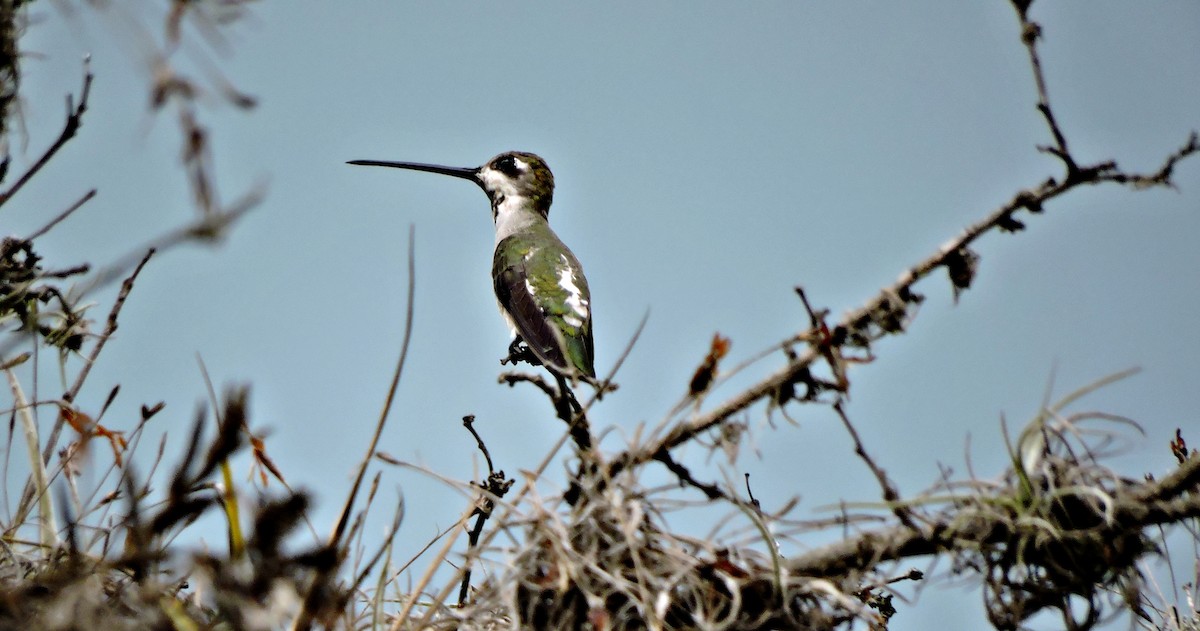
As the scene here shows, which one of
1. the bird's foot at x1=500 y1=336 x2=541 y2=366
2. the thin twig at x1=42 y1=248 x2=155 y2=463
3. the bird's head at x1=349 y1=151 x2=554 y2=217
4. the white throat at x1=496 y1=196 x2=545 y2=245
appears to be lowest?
the thin twig at x1=42 y1=248 x2=155 y2=463

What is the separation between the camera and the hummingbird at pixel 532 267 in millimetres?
7555

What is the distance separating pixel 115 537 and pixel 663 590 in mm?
1269

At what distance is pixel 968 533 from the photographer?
6.88 ft

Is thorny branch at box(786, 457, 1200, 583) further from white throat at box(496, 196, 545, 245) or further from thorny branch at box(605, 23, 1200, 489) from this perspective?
white throat at box(496, 196, 545, 245)

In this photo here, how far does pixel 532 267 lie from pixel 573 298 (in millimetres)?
449

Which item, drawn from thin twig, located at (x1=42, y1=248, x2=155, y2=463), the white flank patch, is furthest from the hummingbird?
thin twig, located at (x1=42, y1=248, x2=155, y2=463)

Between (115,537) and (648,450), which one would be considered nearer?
(648,450)

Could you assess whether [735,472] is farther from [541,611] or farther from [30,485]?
[30,485]

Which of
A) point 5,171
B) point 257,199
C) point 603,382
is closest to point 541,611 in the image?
point 603,382

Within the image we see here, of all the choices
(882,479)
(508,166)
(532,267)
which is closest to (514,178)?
(508,166)

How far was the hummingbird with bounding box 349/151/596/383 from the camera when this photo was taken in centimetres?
755

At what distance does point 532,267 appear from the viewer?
834 centimetres

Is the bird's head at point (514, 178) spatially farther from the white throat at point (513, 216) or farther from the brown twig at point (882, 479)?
the brown twig at point (882, 479)

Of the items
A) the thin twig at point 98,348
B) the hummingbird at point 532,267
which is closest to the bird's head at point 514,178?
the hummingbird at point 532,267
